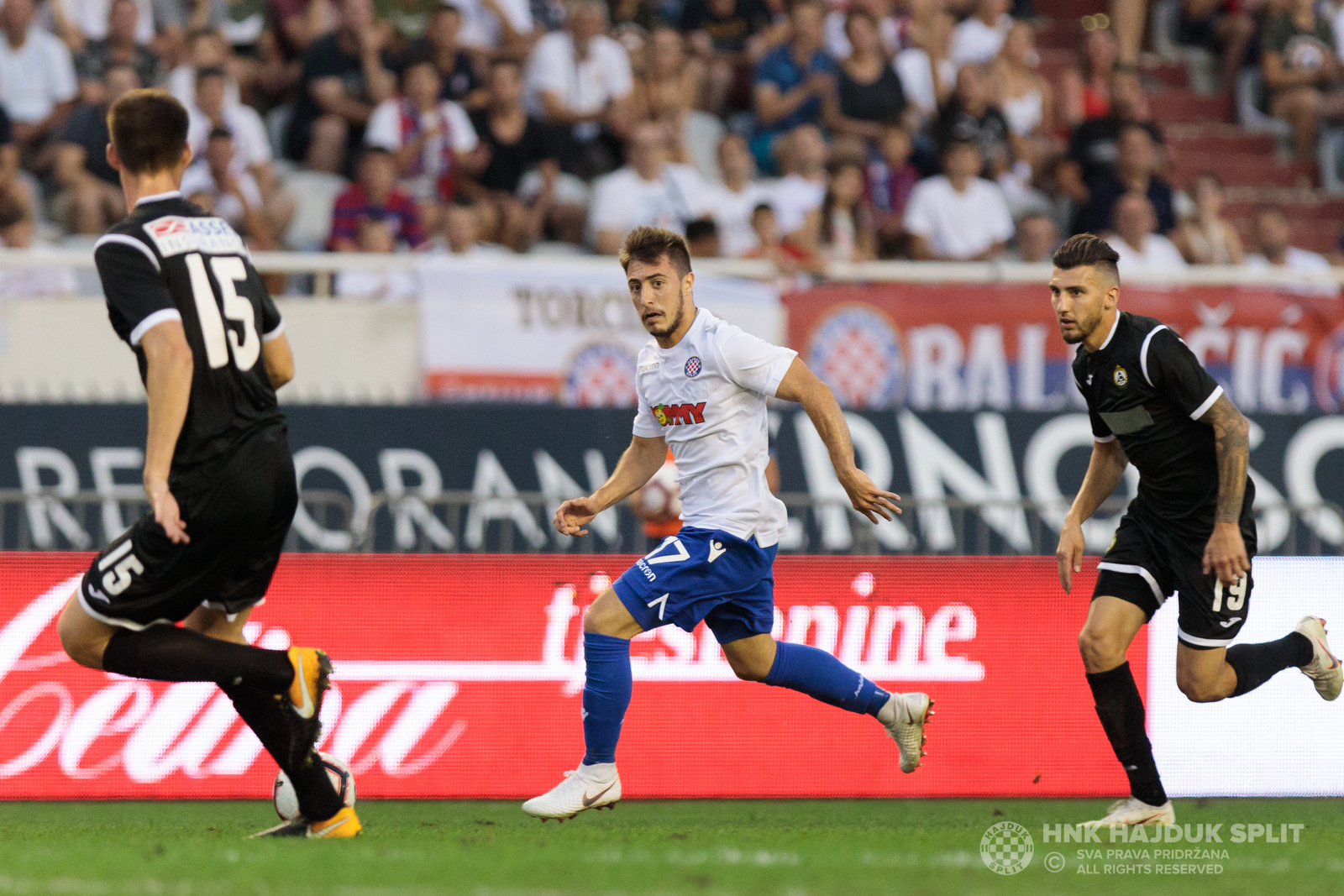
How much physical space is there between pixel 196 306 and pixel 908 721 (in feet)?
10.4

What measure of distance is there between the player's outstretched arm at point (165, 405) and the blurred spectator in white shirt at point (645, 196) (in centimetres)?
761

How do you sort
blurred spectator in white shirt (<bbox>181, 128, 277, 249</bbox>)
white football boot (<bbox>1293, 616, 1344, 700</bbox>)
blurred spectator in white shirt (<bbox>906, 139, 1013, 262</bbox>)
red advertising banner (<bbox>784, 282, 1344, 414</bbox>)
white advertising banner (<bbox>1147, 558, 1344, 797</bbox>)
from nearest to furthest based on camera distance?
white football boot (<bbox>1293, 616, 1344, 700</bbox>) < white advertising banner (<bbox>1147, 558, 1344, 797</bbox>) < red advertising banner (<bbox>784, 282, 1344, 414</bbox>) < blurred spectator in white shirt (<bbox>181, 128, 277, 249</bbox>) < blurred spectator in white shirt (<bbox>906, 139, 1013, 262</bbox>)

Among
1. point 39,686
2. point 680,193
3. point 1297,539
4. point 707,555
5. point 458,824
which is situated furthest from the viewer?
point 680,193

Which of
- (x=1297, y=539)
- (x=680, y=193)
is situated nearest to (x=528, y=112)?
(x=680, y=193)

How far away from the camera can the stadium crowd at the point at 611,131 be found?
1282 centimetres

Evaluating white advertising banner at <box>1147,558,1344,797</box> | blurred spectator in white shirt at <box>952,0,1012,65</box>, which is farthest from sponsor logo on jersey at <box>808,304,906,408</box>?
blurred spectator in white shirt at <box>952,0,1012,65</box>

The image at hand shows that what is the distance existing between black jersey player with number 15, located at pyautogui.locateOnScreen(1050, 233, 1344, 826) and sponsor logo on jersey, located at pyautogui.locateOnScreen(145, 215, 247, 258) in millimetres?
3096

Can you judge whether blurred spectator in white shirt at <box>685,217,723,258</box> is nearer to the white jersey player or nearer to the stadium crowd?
the stadium crowd

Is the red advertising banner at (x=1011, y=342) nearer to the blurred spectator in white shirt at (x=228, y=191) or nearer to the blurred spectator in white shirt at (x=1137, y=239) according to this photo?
the blurred spectator in white shirt at (x=1137, y=239)

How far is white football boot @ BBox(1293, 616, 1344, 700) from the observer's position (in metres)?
7.10

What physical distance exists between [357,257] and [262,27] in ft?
13.4

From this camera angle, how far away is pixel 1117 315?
6570 mm

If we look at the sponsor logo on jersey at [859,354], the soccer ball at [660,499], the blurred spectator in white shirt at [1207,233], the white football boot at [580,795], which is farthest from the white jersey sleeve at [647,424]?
the blurred spectator in white shirt at [1207,233]

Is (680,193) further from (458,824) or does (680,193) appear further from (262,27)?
(458,824)
